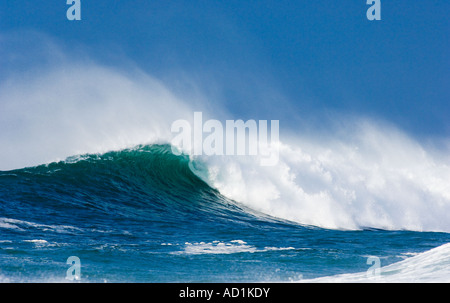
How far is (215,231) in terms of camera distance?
9.66 meters

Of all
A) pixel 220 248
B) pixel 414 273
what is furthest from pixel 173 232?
pixel 414 273

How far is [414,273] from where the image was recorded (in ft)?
17.9

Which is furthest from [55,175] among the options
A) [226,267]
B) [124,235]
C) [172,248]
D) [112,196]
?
[226,267]

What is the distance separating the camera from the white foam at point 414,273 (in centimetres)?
510

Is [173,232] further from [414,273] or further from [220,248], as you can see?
[414,273]

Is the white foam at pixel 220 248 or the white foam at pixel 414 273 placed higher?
the white foam at pixel 220 248

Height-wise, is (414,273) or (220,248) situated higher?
(220,248)

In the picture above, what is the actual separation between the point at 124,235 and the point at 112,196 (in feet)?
12.6

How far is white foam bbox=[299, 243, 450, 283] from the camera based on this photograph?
5102 millimetres

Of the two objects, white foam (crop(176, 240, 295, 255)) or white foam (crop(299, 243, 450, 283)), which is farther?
white foam (crop(176, 240, 295, 255))
